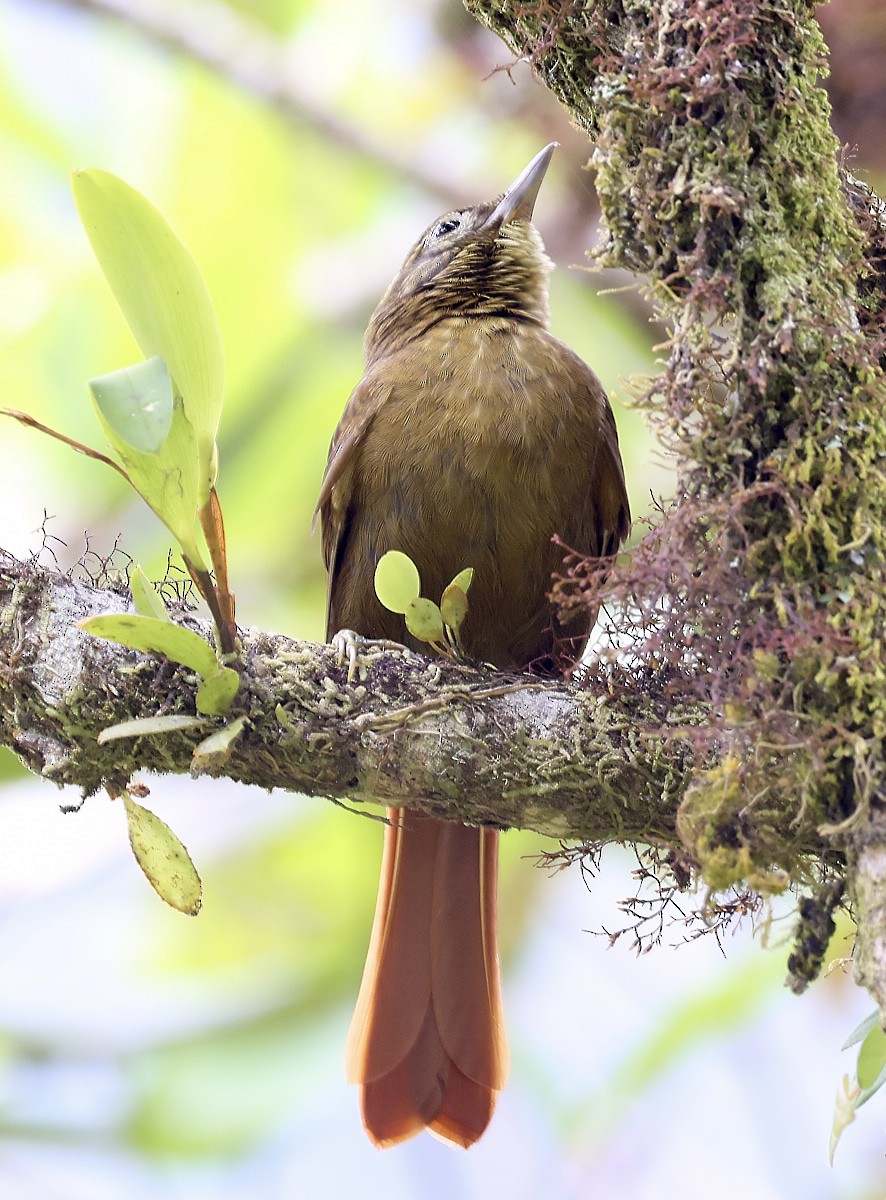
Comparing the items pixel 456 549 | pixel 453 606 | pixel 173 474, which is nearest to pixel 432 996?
pixel 456 549

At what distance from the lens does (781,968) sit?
4.04 metres

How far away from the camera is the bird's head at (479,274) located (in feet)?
9.83

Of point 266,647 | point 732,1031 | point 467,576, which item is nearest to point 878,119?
point 467,576

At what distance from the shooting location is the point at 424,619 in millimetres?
2062

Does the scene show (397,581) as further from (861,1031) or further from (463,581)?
(861,1031)

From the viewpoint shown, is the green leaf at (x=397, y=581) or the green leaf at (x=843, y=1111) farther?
the green leaf at (x=397, y=581)

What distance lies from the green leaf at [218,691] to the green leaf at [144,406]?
0.34 metres

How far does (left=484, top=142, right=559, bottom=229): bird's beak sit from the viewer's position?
3.13 meters

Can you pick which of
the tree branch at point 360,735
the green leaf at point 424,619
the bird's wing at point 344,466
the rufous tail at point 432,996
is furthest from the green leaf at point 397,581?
the bird's wing at point 344,466

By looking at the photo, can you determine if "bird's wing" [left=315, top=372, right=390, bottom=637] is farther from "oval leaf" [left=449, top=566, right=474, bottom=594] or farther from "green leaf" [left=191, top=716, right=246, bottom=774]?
"green leaf" [left=191, top=716, right=246, bottom=774]

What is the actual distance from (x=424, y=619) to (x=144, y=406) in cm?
62

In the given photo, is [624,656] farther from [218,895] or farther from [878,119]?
[218,895]

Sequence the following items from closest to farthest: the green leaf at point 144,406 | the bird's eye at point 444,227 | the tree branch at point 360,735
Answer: the green leaf at point 144,406, the tree branch at point 360,735, the bird's eye at point 444,227

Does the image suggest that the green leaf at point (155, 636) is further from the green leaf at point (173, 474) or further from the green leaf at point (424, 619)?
the green leaf at point (424, 619)
